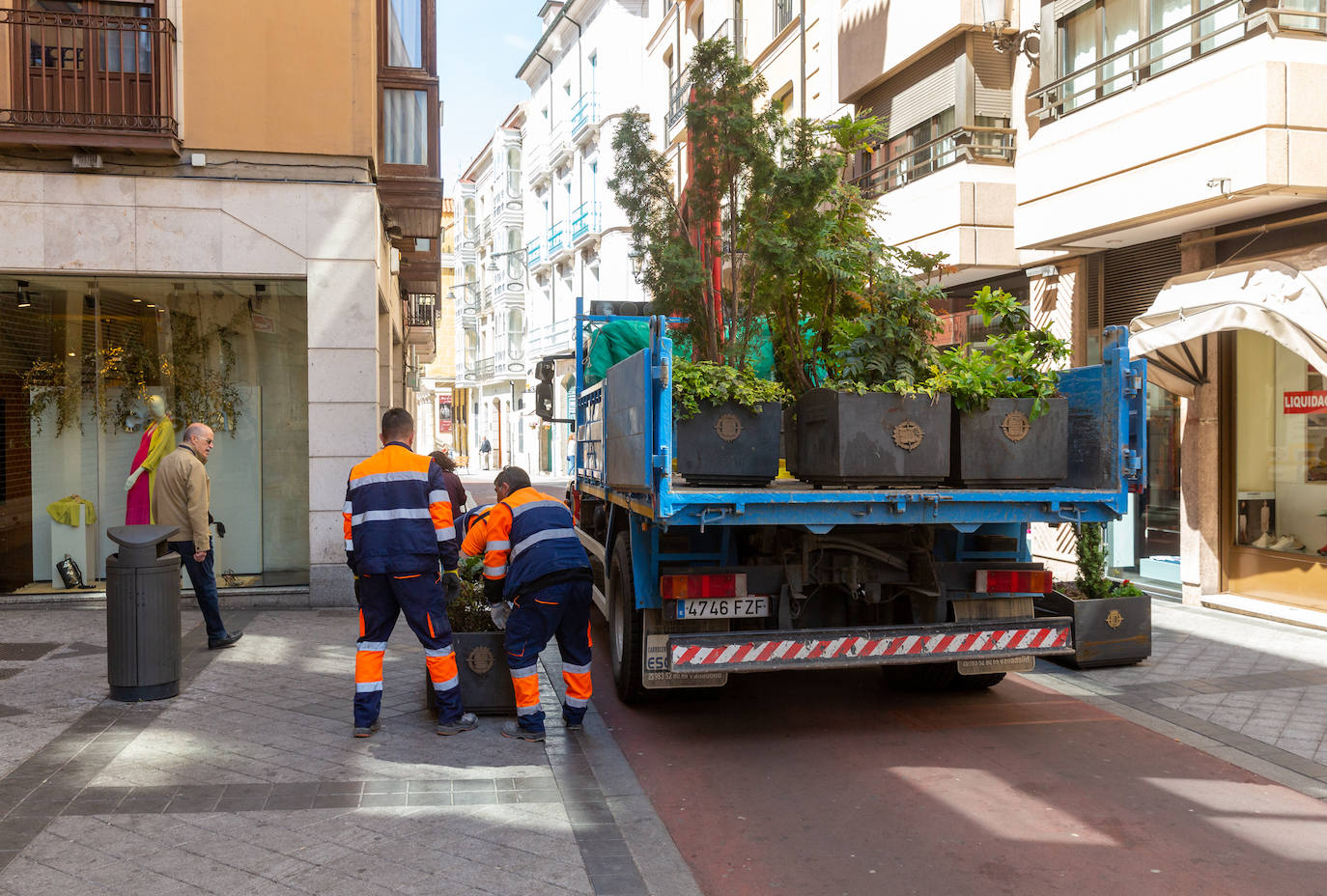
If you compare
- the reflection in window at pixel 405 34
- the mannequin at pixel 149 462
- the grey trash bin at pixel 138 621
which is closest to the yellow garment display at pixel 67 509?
the mannequin at pixel 149 462

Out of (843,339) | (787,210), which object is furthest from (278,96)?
(843,339)

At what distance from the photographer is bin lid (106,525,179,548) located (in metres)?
6.71

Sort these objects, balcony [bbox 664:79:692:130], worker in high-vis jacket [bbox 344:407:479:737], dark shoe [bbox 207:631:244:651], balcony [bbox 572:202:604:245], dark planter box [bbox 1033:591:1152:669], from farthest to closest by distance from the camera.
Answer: balcony [bbox 572:202:604:245] < balcony [bbox 664:79:692:130] < dark shoe [bbox 207:631:244:651] < dark planter box [bbox 1033:591:1152:669] < worker in high-vis jacket [bbox 344:407:479:737]

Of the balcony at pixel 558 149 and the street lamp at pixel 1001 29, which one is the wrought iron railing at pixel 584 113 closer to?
the balcony at pixel 558 149

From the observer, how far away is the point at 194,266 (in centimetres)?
1038

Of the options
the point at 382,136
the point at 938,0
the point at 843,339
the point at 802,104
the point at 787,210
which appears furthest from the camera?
the point at 802,104

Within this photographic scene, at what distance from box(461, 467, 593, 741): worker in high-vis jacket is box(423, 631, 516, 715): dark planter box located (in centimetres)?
14

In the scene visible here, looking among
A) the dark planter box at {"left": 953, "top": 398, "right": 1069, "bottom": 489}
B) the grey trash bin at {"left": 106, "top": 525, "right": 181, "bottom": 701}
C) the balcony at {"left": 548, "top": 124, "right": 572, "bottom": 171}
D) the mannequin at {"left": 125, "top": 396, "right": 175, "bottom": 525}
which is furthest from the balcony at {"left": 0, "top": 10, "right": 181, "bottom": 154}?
the balcony at {"left": 548, "top": 124, "right": 572, "bottom": 171}

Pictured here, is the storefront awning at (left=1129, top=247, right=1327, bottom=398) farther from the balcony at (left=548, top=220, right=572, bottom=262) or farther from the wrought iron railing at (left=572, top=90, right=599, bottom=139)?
the balcony at (left=548, top=220, right=572, bottom=262)

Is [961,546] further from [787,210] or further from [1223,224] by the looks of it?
[1223,224]

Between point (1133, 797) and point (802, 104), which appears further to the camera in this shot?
point (802, 104)

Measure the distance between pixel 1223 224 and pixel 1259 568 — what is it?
3351mm

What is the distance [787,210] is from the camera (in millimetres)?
7066

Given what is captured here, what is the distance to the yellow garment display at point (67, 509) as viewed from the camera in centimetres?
1080
